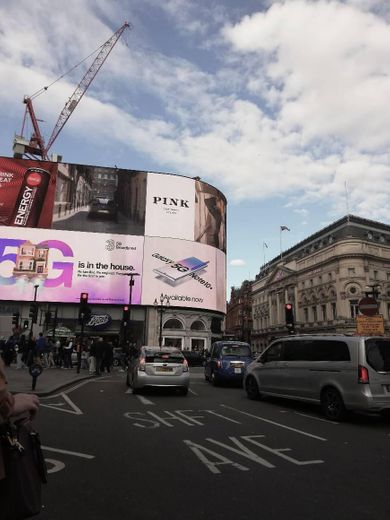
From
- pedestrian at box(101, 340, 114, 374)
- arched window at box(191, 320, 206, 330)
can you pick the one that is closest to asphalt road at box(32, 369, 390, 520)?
pedestrian at box(101, 340, 114, 374)

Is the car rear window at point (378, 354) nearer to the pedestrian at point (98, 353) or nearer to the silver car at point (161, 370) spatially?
the silver car at point (161, 370)

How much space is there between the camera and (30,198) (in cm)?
5828

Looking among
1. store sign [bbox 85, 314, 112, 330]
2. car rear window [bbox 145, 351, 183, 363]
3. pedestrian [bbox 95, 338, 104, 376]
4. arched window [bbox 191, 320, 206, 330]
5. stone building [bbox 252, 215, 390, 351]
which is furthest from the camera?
stone building [bbox 252, 215, 390, 351]

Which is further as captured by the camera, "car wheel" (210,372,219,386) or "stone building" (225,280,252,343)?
"stone building" (225,280,252,343)

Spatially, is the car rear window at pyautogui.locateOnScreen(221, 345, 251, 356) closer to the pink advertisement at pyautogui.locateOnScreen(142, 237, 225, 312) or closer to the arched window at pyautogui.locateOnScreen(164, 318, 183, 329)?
the pink advertisement at pyautogui.locateOnScreen(142, 237, 225, 312)

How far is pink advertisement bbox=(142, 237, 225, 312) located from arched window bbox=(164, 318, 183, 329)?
2.85 meters

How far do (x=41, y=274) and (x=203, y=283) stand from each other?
71.5 feet

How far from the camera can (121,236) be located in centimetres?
5962

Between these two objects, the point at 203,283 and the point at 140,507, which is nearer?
the point at 140,507

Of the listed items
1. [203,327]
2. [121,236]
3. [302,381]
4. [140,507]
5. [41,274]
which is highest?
[121,236]

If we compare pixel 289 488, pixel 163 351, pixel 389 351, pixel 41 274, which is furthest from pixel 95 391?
pixel 41 274

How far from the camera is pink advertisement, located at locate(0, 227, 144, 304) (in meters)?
55.9

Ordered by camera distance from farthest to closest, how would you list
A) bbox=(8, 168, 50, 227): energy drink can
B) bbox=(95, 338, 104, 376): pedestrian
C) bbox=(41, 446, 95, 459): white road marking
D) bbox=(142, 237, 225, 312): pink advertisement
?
1. bbox=(142, 237, 225, 312): pink advertisement
2. bbox=(8, 168, 50, 227): energy drink can
3. bbox=(95, 338, 104, 376): pedestrian
4. bbox=(41, 446, 95, 459): white road marking

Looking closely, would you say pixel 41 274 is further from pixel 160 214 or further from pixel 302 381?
pixel 302 381
